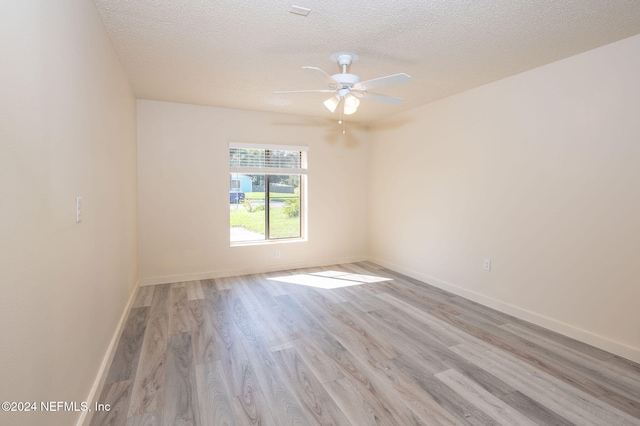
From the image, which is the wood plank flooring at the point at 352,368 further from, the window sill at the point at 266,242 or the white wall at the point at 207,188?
the window sill at the point at 266,242

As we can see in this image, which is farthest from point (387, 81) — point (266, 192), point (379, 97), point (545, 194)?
point (266, 192)

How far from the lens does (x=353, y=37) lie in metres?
2.44

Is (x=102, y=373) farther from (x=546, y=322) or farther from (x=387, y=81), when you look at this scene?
(x=546, y=322)

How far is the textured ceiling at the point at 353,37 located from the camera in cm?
207

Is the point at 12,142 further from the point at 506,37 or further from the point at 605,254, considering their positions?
the point at 605,254

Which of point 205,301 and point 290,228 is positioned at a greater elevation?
point 290,228

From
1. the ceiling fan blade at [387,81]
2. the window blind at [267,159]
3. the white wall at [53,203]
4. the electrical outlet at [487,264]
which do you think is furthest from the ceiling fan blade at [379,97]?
the window blind at [267,159]

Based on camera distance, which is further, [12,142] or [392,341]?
[392,341]

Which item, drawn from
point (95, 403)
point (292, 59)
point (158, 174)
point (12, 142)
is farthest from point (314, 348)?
point (158, 174)

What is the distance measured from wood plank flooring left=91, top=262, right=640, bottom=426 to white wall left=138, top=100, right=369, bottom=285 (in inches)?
36.5

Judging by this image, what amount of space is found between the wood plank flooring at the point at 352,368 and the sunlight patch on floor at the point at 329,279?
2.17 feet

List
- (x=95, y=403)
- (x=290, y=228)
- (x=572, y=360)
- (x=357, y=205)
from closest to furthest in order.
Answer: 1. (x=95, y=403)
2. (x=572, y=360)
3. (x=290, y=228)
4. (x=357, y=205)

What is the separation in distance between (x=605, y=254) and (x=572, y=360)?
0.93 m

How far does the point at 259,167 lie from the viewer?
189 inches
